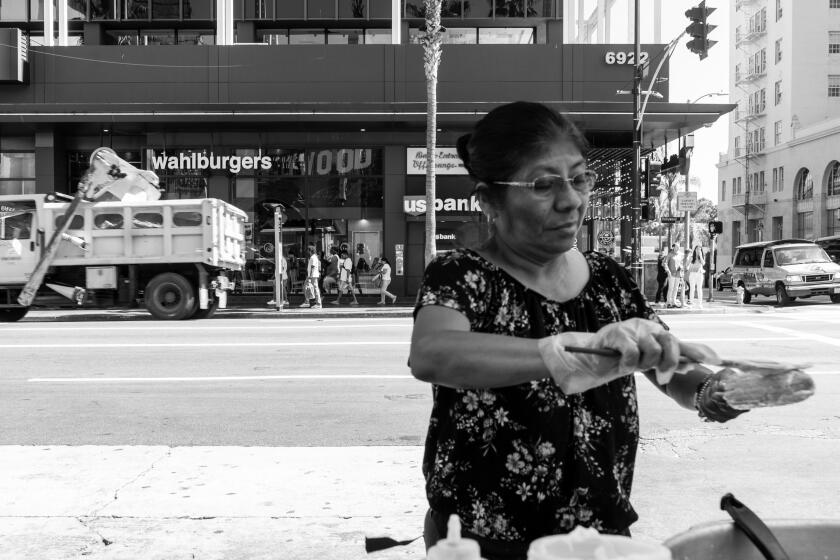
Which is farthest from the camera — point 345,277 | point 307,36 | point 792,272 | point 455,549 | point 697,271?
Answer: point 307,36

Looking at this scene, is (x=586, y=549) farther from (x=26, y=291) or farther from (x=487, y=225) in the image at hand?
(x=26, y=291)

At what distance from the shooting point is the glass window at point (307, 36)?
2961 centimetres

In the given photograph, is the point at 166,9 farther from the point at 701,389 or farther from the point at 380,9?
the point at 701,389

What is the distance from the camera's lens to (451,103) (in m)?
25.8

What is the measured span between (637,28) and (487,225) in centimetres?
2184

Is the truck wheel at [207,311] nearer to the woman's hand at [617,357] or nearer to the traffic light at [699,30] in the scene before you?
the traffic light at [699,30]

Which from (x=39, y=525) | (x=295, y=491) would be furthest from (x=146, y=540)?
(x=295, y=491)

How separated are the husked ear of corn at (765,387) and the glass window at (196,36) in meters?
30.7

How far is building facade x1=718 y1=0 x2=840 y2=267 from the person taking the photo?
54.8m

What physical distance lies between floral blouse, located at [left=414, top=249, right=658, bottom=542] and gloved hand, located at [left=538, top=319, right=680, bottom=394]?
0.33m

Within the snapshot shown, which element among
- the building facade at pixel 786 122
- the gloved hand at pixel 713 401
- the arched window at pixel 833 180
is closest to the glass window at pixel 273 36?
the gloved hand at pixel 713 401

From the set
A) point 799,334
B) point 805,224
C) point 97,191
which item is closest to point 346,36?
point 97,191

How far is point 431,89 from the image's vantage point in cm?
2400

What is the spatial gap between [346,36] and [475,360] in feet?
96.9
